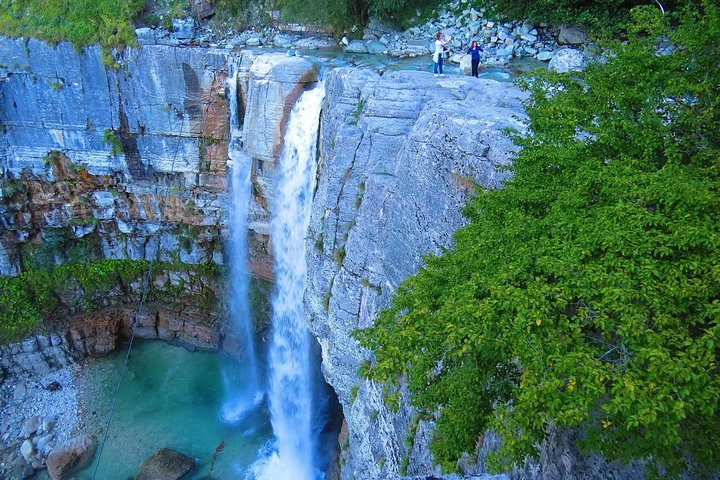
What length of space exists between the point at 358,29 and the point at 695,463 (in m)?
17.6

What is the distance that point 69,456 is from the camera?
52.9 feet

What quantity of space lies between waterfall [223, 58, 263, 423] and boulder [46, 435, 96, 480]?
4.61m

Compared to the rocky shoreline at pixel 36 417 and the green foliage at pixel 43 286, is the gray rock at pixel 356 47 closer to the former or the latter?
the green foliage at pixel 43 286

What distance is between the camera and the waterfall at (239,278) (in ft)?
55.5

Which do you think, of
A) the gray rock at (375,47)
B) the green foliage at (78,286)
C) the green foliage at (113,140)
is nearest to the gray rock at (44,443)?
the green foliage at (78,286)

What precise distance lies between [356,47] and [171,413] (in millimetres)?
15219

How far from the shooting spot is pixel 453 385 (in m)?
4.91

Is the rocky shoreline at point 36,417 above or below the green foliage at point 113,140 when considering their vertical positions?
below

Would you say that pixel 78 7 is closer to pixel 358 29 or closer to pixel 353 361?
pixel 358 29

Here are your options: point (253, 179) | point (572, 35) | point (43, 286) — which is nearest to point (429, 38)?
point (572, 35)

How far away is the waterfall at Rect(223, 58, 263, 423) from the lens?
666 inches

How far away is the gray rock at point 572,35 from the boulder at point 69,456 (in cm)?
2075

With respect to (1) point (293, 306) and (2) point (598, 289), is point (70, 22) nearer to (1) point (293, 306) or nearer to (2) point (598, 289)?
(1) point (293, 306)

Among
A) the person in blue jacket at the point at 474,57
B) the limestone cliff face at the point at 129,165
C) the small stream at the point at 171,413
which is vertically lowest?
the small stream at the point at 171,413
